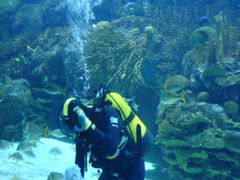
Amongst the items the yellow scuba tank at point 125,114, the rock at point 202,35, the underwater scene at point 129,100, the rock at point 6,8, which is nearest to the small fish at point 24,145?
the underwater scene at point 129,100

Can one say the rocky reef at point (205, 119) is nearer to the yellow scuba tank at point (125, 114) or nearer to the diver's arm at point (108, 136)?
the yellow scuba tank at point (125, 114)

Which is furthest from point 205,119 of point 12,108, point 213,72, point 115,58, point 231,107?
point 12,108

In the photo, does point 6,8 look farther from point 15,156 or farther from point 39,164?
point 15,156

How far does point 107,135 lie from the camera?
3.16 meters

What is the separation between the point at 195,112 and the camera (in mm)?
6906

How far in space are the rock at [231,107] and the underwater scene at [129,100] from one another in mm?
23

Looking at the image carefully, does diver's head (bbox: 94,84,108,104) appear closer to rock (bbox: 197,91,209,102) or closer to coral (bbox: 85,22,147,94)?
rock (bbox: 197,91,209,102)

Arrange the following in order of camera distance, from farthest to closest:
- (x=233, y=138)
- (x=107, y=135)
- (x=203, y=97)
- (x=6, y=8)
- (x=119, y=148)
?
(x=6, y=8) < (x=203, y=97) < (x=233, y=138) < (x=119, y=148) < (x=107, y=135)

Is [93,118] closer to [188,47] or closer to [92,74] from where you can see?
[92,74]

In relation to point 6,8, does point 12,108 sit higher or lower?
lower

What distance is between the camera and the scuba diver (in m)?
2.96

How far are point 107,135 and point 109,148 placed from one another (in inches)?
5.3

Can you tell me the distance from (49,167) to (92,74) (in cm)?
314

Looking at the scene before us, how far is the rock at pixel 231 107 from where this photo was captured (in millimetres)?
6998
